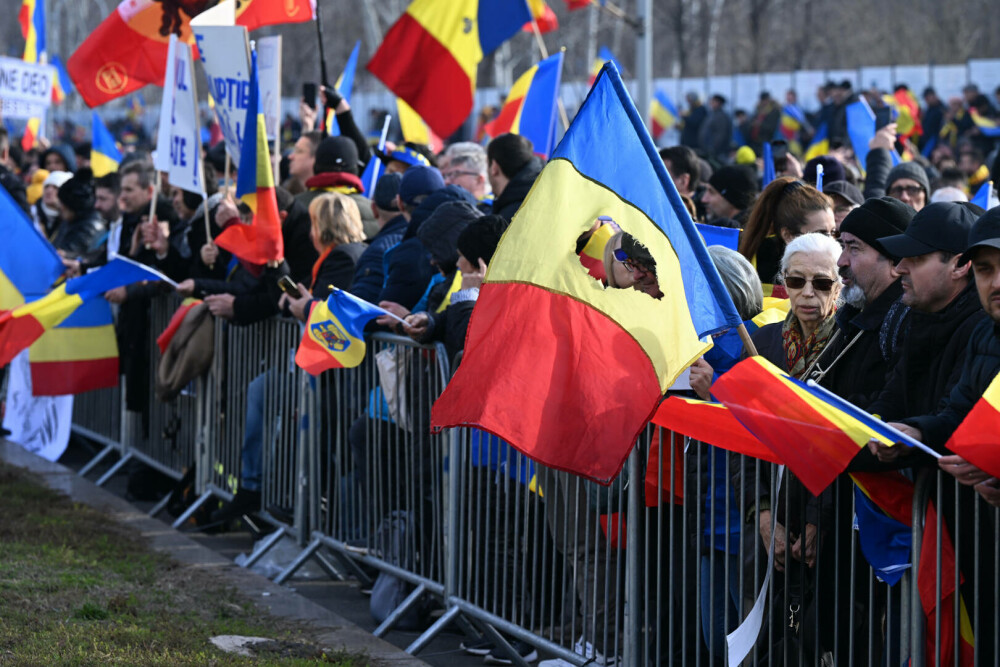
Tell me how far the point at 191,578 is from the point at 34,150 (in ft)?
42.9

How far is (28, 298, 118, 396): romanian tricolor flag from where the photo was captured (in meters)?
9.62

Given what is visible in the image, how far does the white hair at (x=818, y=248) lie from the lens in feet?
16.1

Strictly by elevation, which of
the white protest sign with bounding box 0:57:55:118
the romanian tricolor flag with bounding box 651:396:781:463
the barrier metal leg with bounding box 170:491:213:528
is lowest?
the barrier metal leg with bounding box 170:491:213:528

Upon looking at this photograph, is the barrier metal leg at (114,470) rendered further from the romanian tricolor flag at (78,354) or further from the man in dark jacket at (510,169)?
the man in dark jacket at (510,169)

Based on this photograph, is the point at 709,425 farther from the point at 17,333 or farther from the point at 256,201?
the point at 17,333

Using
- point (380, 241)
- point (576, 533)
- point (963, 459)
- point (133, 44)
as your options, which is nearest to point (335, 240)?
point (380, 241)

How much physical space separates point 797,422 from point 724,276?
1.34 metres

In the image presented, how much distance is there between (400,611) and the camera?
6609 millimetres

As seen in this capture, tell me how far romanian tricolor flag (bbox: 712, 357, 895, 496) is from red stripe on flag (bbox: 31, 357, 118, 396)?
659 cm

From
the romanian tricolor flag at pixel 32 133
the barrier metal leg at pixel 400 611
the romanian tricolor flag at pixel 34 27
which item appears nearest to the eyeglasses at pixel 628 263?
the barrier metal leg at pixel 400 611

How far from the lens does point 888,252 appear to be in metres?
4.36

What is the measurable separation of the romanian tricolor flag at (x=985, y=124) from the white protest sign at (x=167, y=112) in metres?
12.9

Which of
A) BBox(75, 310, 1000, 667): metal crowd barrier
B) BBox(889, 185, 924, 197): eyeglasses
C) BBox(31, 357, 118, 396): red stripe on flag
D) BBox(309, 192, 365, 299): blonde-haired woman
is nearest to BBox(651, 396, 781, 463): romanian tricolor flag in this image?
BBox(75, 310, 1000, 667): metal crowd barrier

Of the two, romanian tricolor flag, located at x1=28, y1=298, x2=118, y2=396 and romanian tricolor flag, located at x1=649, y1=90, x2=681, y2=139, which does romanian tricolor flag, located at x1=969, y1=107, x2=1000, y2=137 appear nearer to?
romanian tricolor flag, located at x1=649, y1=90, x2=681, y2=139
